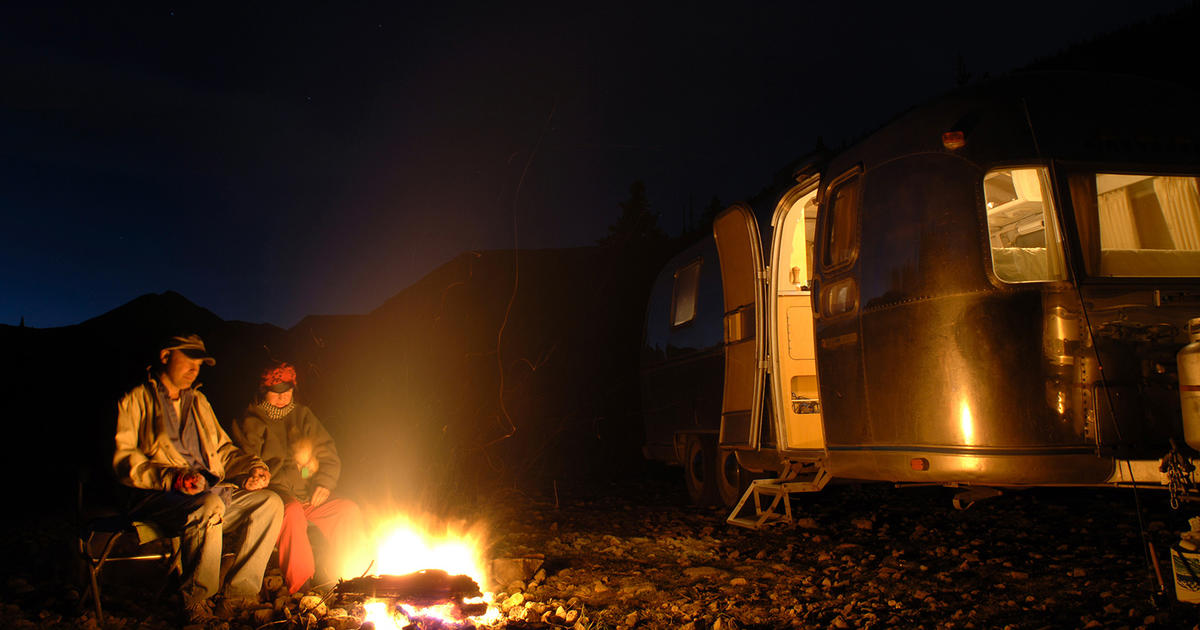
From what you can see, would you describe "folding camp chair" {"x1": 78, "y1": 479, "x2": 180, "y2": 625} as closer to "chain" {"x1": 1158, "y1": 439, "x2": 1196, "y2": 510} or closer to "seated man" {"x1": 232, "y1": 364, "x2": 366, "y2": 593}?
"seated man" {"x1": 232, "y1": 364, "x2": 366, "y2": 593}

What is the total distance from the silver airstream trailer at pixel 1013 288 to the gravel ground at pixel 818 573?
60 centimetres

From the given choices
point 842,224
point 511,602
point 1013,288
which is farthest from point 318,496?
point 1013,288

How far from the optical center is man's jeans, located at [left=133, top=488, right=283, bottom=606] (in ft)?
13.2

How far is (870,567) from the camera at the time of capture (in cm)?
482

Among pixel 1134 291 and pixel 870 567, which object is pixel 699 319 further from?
pixel 1134 291

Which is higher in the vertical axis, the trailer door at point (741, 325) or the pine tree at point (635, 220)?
the pine tree at point (635, 220)

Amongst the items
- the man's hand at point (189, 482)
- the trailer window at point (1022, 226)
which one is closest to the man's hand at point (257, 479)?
the man's hand at point (189, 482)

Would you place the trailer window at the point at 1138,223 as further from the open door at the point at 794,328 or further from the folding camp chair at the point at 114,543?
the folding camp chair at the point at 114,543

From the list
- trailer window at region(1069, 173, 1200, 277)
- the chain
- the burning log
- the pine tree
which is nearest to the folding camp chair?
the burning log

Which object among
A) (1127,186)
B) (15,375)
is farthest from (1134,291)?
(15,375)

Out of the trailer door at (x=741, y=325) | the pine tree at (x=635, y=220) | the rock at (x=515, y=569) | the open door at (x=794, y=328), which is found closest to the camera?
the rock at (x=515, y=569)

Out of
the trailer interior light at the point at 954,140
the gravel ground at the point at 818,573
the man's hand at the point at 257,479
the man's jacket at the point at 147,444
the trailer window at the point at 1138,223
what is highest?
the trailer interior light at the point at 954,140

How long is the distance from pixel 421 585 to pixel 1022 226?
187 inches

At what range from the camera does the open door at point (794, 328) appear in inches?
228
